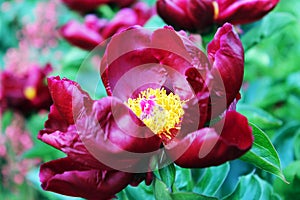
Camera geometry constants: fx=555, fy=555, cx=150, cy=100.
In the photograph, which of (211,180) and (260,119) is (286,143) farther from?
(211,180)

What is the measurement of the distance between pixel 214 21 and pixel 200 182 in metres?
0.21

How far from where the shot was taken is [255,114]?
746mm

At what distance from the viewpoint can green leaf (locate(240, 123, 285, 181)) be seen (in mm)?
476

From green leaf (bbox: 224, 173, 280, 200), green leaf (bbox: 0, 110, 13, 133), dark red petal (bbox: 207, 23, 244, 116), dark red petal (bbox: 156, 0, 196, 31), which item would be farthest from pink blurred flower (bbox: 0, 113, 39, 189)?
dark red petal (bbox: 207, 23, 244, 116)

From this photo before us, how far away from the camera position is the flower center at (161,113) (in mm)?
487

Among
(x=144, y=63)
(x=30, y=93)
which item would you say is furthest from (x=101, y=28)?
(x=144, y=63)

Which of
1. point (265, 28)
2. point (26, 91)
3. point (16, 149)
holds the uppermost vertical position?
point (265, 28)

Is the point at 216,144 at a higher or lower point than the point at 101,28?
higher

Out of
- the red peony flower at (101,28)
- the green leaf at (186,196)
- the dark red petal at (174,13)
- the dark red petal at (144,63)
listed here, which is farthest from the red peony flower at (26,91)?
the green leaf at (186,196)

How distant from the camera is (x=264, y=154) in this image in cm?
48

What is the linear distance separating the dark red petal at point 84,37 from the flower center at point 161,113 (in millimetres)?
437

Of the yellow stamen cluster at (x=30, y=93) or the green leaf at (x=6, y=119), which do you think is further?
the green leaf at (x=6, y=119)

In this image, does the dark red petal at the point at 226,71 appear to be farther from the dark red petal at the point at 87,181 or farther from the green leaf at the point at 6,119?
the green leaf at the point at 6,119

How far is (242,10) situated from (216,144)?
0.31 meters
